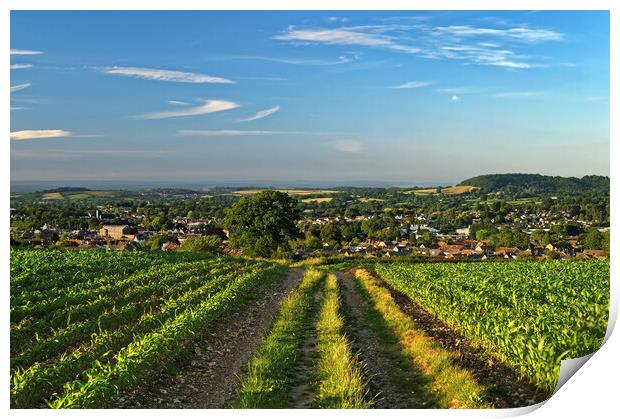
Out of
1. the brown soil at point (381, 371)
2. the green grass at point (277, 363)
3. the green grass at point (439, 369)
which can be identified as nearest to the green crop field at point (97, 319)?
the green grass at point (277, 363)

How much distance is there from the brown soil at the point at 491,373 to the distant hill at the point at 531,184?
9.40 ft

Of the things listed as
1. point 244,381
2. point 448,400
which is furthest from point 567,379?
point 244,381

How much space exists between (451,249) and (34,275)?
11116 mm

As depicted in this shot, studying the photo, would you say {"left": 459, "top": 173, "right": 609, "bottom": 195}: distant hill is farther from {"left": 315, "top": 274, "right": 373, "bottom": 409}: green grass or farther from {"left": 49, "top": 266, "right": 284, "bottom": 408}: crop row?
{"left": 49, "top": 266, "right": 284, "bottom": 408}: crop row

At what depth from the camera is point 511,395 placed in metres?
6.54

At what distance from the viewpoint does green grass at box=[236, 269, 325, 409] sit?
249 inches

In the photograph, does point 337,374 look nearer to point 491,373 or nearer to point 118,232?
point 491,373

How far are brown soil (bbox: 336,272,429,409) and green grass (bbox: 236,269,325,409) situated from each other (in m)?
0.96

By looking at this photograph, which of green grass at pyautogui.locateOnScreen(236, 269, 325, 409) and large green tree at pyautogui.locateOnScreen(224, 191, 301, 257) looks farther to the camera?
large green tree at pyautogui.locateOnScreen(224, 191, 301, 257)

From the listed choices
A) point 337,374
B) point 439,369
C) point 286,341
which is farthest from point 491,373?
point 286,341

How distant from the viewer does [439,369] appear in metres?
7.15

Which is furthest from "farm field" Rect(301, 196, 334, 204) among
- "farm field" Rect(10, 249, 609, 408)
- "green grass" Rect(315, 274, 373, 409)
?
"green grass" Rect(315, 274, 373, 409)

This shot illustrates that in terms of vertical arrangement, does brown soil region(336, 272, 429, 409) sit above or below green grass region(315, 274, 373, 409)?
Answer: below

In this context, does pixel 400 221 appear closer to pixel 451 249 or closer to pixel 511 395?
pixel 451 249
